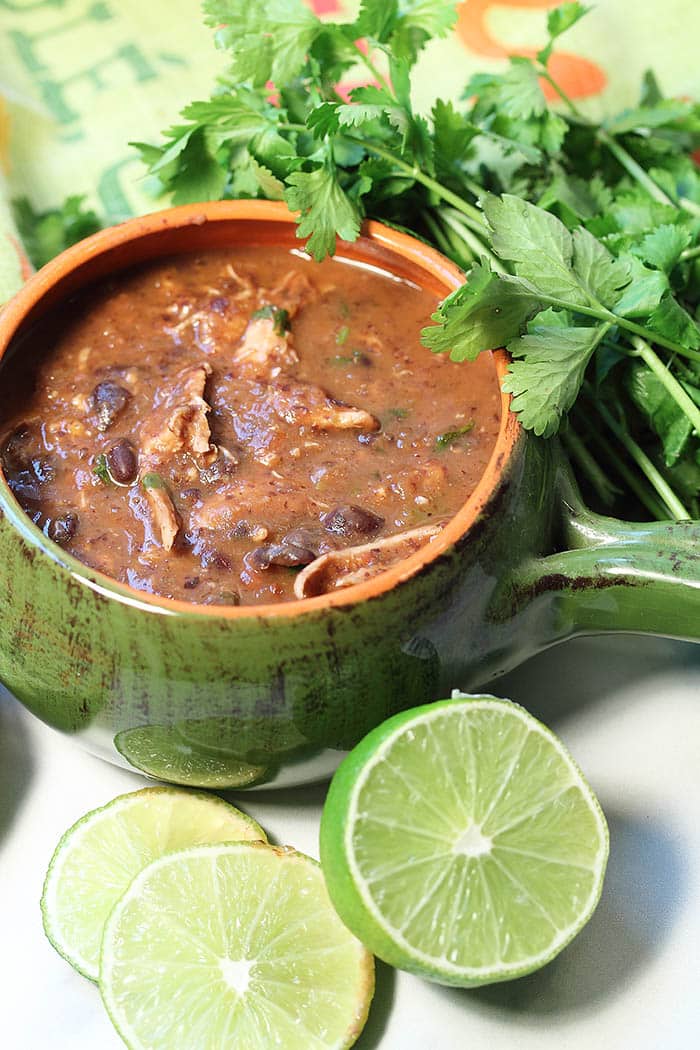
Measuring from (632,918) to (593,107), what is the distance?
199 centimetres

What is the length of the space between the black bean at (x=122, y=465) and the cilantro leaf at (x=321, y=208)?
553 mm

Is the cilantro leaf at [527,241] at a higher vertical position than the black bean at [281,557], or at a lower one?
higher

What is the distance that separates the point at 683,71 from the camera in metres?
3.15

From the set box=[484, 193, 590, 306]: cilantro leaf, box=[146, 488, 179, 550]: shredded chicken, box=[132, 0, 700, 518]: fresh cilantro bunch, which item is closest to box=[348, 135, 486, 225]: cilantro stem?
box=[132, 0, 700, 518]: fresh cilantro bunch

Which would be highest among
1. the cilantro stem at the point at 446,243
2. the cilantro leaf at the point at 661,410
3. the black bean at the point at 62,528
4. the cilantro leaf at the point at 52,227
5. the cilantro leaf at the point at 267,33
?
the cilantro leaf at the point at 267,33

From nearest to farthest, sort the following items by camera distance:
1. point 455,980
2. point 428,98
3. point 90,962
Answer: point 455,980 → point 90,962 → point 428,98

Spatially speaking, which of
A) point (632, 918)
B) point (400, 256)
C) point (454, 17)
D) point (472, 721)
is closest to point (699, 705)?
point (632, 918)

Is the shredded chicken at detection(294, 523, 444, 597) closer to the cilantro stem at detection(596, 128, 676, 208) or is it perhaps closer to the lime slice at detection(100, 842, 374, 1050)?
the lime slice at detection(100, 842, 374, 1050)

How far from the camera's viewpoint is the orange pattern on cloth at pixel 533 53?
3.12m

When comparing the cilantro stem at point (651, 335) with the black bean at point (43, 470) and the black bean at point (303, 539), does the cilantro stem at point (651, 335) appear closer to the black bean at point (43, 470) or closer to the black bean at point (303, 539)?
the black bean at point (303, 539)

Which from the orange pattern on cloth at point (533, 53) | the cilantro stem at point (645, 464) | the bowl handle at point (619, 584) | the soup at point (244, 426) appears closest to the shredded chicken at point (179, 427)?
the soup at point (244, 426)

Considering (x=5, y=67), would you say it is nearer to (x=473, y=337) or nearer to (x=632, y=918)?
(x=473, y=337)

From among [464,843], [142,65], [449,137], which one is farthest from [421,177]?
[464,843]

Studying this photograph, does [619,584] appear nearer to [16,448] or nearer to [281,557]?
[281,557]
